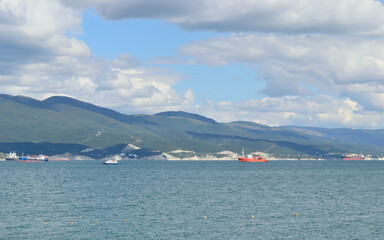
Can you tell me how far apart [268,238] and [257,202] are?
46310mm

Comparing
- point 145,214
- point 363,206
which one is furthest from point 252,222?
point 363,206

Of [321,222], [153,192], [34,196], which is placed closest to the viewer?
[321,222]

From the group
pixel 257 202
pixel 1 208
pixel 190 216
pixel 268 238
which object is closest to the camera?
pixel 268 238

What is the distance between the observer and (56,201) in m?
128

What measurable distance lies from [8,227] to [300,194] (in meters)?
90.3

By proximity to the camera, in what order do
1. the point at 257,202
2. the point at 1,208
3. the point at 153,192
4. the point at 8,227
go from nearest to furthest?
the point at 8,227
the point at 1,208
the point at 257,202
the point at 153,192

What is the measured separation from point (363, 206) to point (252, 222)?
3934 cm

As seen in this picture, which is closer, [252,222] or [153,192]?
[252,222]

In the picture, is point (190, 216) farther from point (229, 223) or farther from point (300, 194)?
point (300, 194)

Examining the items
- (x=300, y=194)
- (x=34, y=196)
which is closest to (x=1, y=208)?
(x=34, y=196)

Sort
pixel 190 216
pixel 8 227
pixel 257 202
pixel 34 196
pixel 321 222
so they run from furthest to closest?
pixel 34 196
pixel 257 202
pixel 190 216
pixel 321 222
pixel 8 227

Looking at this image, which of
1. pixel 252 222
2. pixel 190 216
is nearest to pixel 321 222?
pixel 252 222

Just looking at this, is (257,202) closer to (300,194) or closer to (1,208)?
(300,194)

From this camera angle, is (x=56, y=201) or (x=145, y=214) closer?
(x=145, y=214)
